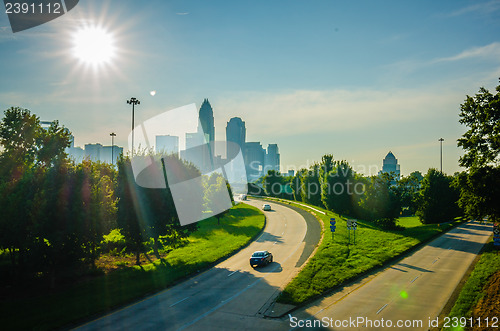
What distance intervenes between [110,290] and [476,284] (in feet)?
81.6

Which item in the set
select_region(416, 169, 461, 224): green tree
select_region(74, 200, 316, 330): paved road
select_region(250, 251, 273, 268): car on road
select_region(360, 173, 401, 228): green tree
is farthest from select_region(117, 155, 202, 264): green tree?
select_region(416, 169, 461, 224): green tree

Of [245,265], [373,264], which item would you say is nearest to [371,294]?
[373,264]

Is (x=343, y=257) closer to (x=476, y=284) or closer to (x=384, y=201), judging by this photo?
(x=476, y=284)

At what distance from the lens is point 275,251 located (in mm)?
34875

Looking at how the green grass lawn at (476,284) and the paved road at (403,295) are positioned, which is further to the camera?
the green grass lawn at (476,284)

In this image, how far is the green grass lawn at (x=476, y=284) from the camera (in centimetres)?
1762

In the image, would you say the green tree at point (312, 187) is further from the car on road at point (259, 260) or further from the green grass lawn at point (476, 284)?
the car on road at point (259, 260)

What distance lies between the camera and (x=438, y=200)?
5594 centimetres

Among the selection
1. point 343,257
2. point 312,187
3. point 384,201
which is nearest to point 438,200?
point 384,201

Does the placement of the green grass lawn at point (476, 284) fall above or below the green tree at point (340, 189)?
below

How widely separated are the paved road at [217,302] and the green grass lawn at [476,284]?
9.99 metres

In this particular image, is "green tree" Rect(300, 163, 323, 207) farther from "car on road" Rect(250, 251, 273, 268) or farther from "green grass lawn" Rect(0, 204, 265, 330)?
"car on road" Rect(250, 251, 273, 268)

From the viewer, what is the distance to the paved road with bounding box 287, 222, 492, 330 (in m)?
17.5

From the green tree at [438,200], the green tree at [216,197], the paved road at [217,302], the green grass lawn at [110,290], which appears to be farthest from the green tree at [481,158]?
the green tree at [216,197]
